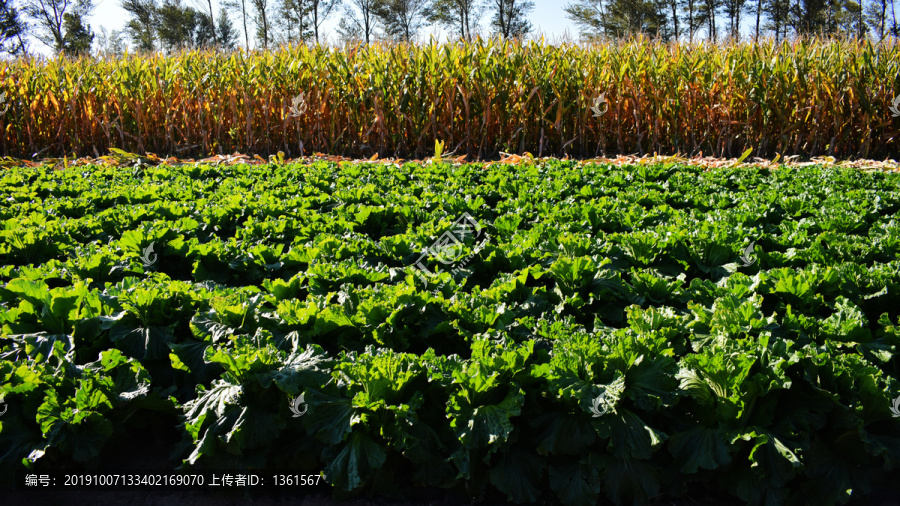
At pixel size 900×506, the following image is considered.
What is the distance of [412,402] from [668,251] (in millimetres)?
Answer: 2384

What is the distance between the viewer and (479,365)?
2.18 metres

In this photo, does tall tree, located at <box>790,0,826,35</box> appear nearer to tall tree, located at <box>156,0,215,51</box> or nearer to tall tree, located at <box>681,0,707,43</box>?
tall tree, located at <box>681,0,707,43</box>

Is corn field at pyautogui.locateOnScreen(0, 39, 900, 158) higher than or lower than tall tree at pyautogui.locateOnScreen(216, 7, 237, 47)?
lower

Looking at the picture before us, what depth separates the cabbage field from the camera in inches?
85.0

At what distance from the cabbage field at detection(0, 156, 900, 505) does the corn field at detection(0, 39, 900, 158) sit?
661 cm

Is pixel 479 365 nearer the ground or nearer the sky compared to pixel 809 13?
nearer the ground

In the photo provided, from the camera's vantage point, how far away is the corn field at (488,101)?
991 centimetres

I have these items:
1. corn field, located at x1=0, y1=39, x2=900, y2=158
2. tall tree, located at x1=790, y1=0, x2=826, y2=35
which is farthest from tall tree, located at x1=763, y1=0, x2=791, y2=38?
corn field, located at x1=0, y1=39, x2=900, y2=158

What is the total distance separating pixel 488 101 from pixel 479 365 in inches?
329

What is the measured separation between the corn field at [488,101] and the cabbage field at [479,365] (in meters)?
6.61

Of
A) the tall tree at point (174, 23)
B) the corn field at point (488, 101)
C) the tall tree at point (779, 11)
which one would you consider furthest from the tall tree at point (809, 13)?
the tall tree at point (174, 23)

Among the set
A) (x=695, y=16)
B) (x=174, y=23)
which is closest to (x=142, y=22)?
(x=174, y=23)

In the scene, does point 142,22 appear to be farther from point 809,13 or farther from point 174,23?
point 809,13

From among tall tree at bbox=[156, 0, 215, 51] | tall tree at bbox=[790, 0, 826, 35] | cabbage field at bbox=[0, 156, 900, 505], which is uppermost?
tall tree at bbox=[156, 0, 215, 51]
